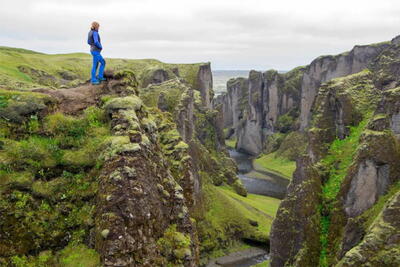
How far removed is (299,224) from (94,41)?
32.4 meters

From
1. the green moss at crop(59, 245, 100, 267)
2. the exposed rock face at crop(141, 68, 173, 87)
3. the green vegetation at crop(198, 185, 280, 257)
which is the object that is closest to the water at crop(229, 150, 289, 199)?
the green vegetation at crop(198, 185, 280, 257)

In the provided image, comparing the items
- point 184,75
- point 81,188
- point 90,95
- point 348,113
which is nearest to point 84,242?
point 81,188

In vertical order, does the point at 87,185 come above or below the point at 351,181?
above

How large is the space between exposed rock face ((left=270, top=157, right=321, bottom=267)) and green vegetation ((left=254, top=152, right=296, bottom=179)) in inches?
3778

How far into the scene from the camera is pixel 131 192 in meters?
17.2

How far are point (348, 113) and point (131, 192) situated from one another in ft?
128

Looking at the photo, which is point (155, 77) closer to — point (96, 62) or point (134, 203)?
point (96, 62)

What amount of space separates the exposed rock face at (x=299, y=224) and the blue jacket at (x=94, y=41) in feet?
101

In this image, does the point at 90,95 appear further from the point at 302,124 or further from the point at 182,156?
the point at 302,124

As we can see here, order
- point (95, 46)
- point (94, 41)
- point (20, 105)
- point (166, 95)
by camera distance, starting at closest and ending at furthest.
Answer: point (20, 105)
point (94, 41)
point (95, 46)
point (166, 95)

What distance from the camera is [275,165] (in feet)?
535

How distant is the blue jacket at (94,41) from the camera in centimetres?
2399

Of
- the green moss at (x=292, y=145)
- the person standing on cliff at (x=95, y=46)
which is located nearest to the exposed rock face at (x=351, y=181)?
the person standing on cliff at (x=95, y=46)

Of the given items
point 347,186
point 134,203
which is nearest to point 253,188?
point 347,186
